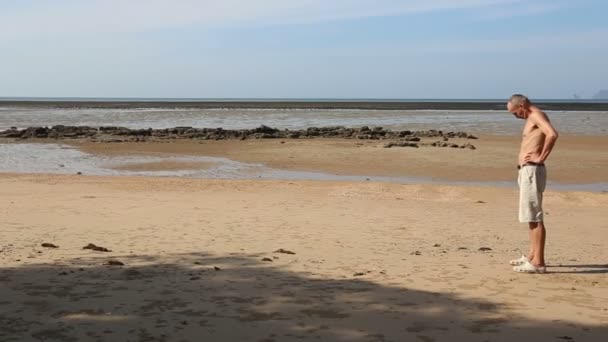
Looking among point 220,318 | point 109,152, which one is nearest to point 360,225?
point 220,318

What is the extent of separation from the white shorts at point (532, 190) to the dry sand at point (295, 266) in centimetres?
57

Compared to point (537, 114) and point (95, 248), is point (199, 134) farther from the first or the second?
point (537, 114)

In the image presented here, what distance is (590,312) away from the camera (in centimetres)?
507

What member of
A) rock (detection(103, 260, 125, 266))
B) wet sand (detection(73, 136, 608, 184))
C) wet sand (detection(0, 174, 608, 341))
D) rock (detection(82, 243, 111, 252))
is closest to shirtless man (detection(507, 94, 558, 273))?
wet sand (detection(0, 174, 608, 341))

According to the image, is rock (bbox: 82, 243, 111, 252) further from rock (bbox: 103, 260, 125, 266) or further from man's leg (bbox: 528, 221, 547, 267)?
man's leg (bbox: 528, 221, 547, 267)

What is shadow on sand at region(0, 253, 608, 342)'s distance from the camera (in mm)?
4547

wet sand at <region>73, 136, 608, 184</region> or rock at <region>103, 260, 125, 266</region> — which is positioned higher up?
rock at <region>103, 260, 125, 266</region>

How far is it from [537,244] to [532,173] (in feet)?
2.19

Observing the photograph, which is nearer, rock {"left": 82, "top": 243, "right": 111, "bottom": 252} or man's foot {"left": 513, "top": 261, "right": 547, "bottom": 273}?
man's foot {"left": 513, "top": 261, "right": 547, "bottom": 273}

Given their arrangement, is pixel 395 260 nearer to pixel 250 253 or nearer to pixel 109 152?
pixel 250 253

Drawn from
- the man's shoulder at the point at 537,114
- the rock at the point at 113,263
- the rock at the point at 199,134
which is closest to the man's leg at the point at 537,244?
the man's shoulder at the point at 537,114

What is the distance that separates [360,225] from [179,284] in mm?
4451

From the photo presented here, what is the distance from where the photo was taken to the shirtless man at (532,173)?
6.28 meters

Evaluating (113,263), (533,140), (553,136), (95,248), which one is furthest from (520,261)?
(95,248)
